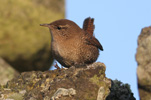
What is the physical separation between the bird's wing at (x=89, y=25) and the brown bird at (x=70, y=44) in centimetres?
Answer: 90

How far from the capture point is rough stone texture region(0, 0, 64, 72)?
455 inches

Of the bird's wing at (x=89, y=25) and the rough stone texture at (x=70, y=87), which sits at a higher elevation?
the bird's wing at (x=89, y=25)

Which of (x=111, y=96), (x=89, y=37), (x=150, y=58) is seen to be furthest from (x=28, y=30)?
(x=150, y=58)

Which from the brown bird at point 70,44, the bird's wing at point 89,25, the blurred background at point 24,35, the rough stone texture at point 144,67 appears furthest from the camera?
the blurred background at point 24,35

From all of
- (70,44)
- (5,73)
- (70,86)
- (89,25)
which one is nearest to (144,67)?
(70,86)

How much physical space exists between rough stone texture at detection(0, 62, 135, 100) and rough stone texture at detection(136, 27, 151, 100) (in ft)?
1.95

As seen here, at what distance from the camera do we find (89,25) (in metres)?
7.12

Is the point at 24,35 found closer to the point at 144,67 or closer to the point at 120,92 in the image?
the point at 120,92

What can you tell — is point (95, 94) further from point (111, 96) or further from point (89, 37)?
point (89, 37)

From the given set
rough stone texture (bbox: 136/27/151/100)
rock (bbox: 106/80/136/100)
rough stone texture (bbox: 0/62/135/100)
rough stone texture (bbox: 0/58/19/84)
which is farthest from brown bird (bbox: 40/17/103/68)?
rough stone texture (bbox: 0/58/19/84)

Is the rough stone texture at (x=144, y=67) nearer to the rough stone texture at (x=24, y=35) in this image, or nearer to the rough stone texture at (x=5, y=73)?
the rough stone texture at (x=5, y=73)

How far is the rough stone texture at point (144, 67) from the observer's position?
425 cm

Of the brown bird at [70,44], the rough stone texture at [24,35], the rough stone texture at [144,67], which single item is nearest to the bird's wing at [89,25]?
the brown bird at [70,44]

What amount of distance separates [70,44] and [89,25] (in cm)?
149
